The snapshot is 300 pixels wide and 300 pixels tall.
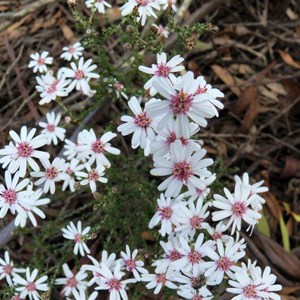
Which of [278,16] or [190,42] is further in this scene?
[278,16]

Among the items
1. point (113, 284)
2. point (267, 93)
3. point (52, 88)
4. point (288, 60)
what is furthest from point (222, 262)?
point (288, 60)

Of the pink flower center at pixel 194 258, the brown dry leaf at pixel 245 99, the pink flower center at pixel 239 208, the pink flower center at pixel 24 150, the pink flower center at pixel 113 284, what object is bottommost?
the pink flower center at pixel 194 258

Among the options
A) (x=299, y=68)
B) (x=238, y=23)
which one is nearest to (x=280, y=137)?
(x=299, y=68)

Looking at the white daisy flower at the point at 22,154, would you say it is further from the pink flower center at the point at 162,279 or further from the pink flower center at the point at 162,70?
the pink flower center at the point at 162,279

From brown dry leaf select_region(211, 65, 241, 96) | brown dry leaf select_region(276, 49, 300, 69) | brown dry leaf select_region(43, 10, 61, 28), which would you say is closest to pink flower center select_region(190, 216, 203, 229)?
brown dry leaf select_region(211, 65, 241, 96)

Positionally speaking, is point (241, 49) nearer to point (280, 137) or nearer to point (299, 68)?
point (299, 68)

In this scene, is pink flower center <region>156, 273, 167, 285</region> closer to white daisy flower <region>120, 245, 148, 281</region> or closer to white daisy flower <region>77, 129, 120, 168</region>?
white daisy flower <region>120, 245, 148, 281</region>

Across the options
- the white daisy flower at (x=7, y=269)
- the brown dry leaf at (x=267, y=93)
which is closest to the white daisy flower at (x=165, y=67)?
the white daisy flower at (x=7, y=269)
